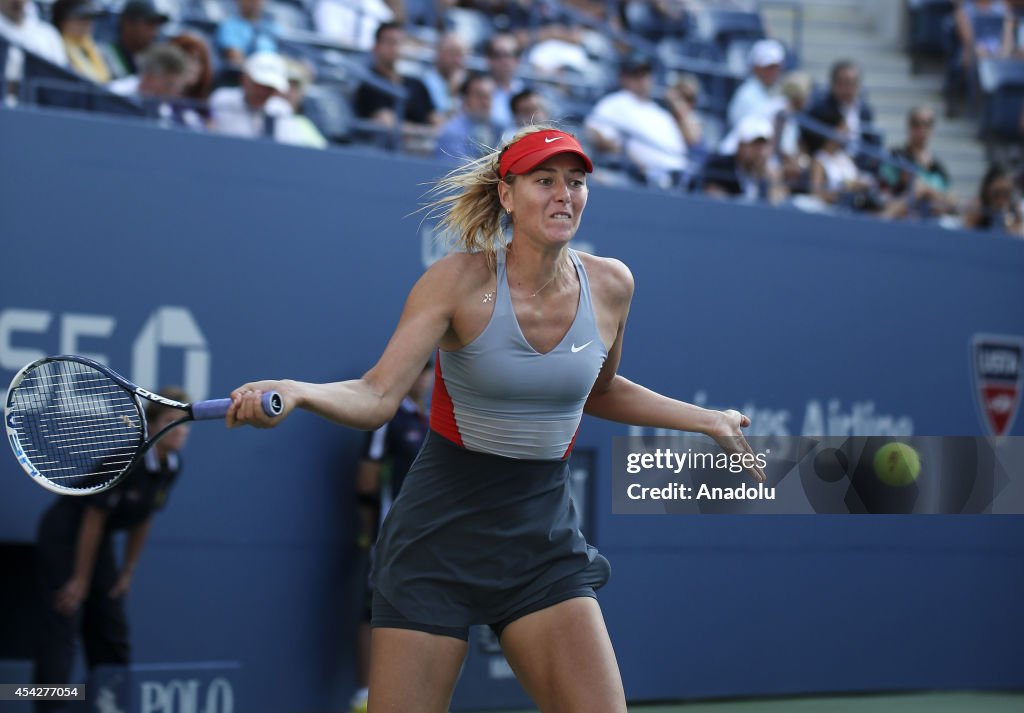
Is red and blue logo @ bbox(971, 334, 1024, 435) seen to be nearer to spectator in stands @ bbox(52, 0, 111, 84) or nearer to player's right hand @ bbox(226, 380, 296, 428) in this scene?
spectator in stands @ bbox(52, 0, 111, 84)

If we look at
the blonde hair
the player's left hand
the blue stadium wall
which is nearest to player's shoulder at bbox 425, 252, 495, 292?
the blonde hair

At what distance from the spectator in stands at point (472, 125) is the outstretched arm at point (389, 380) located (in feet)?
13.2

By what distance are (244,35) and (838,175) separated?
13.7 ft

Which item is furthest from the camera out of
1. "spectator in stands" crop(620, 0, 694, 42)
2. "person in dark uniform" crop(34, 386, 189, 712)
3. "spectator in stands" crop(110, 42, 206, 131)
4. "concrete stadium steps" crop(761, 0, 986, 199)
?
"concrete stadium steps" crop(761, 0, 986, 199)

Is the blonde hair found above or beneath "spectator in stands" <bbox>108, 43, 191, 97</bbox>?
beneath

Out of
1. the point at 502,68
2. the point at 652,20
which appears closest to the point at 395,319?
the point at 502,68

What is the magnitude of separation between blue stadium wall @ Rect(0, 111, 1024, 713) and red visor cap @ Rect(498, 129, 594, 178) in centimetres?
297

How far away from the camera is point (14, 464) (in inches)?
234

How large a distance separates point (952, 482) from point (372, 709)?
1961 mm

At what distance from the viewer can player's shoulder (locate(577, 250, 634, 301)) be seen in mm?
3926

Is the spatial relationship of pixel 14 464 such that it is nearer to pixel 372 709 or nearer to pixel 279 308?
pixel 279 308

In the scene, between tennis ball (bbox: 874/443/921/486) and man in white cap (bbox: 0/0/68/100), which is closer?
tennis ball (bbox: 874/443/921/486)
